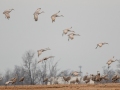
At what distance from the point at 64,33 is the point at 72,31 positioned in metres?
0.60

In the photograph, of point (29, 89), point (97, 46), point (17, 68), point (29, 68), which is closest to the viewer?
point (29, 89)

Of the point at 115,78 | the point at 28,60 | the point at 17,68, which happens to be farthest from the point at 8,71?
the point at 115,78

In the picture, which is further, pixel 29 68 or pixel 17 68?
pixel 17 68

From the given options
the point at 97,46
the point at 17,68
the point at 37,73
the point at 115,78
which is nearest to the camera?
the point at 97,46

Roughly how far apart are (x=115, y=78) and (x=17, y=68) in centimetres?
8406

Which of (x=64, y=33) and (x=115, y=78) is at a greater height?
(x=64, y=33)

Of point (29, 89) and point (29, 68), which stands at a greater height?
point (29, 68)

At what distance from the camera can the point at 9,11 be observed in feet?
88.0

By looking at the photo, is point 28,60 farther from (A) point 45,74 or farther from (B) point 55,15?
(B) point 55,15

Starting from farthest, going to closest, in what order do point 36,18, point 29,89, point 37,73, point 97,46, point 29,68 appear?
point 37,73
point 29,68
point 97,46
point 29,89
point 36,18

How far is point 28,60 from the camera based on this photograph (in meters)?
96.0

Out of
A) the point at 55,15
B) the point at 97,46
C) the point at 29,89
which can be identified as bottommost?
the point at 29,89

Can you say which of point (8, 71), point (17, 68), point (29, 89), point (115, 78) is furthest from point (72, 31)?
point (8, 71)

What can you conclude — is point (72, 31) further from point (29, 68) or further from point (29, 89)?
point (29, 68)
